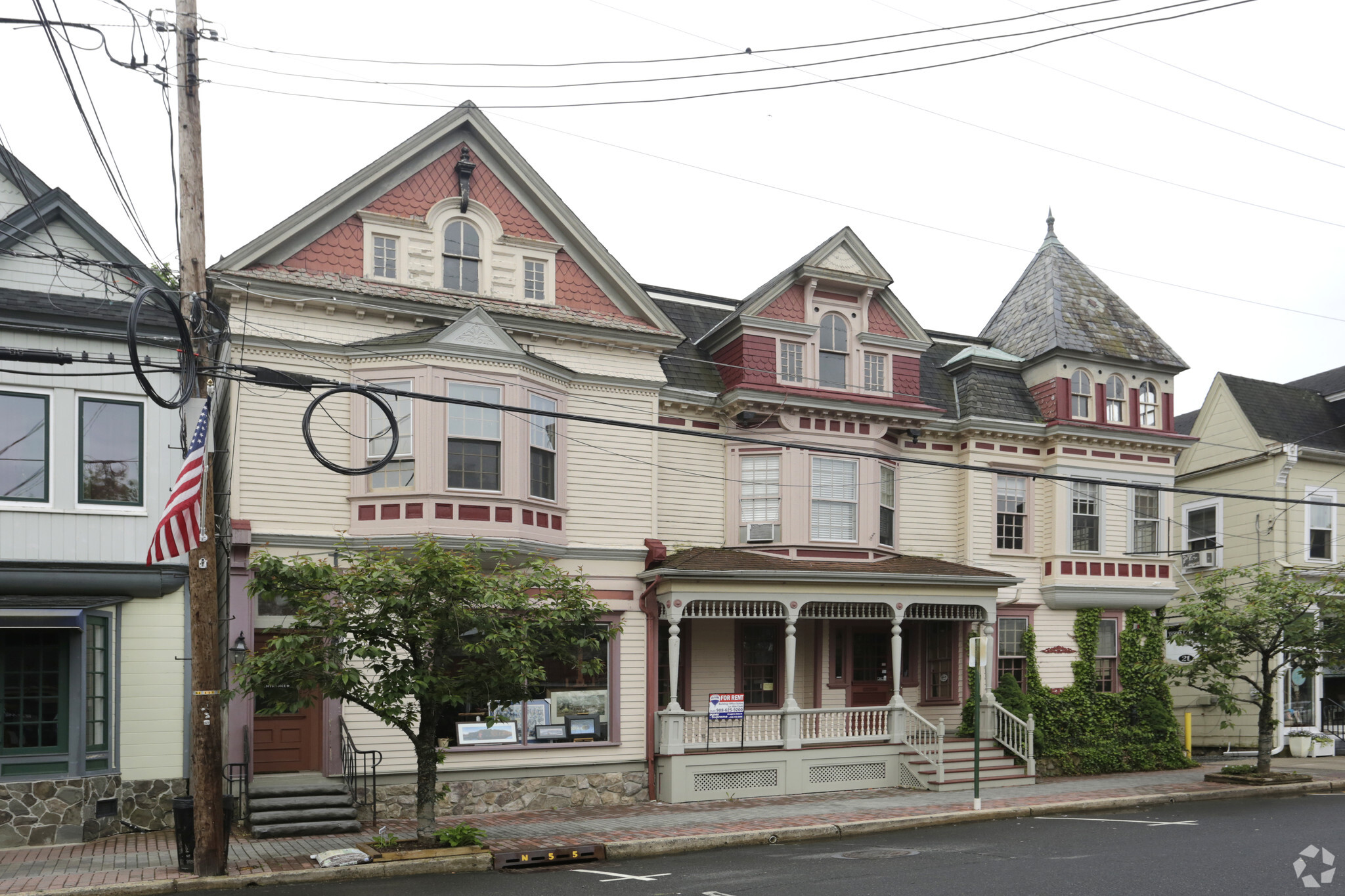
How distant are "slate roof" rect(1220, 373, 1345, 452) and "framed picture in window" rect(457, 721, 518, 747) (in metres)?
21.7

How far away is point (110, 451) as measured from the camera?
17.2 meters

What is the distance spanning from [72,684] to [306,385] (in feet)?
22.5

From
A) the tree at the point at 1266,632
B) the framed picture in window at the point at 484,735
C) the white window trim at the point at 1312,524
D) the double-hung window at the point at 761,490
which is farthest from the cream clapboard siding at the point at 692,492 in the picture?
the white window trim at the point at 1312,524

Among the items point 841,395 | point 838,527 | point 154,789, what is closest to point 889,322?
point 841,395

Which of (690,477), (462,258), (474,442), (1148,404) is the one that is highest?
(462,258)

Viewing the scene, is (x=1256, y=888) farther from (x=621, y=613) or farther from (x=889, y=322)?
(x=889, y=322)

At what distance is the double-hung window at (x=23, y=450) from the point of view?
16547 millimetres

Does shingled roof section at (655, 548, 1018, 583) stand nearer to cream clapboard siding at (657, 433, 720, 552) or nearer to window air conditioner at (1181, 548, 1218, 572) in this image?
cream clapboard siding at (657, 433, 720, 552)

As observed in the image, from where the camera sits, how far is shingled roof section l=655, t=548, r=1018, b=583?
807 inches

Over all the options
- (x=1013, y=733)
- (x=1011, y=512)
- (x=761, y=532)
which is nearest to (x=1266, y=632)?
(x=1013, y=733)

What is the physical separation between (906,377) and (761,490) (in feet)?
14.0

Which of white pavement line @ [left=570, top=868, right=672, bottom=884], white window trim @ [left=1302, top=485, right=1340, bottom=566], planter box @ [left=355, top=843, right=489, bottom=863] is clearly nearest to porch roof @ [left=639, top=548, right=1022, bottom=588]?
white pavement line @ [left=570, top=868, right=672, bottom=884]

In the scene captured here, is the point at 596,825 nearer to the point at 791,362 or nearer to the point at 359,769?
the point at 359,769

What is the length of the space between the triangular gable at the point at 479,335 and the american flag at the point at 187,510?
582cm
